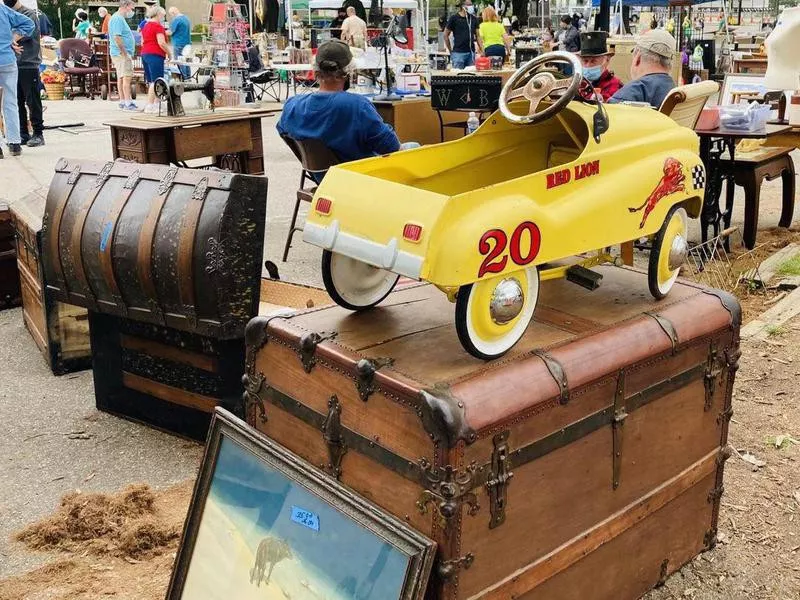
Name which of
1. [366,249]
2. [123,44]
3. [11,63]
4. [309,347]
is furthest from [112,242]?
[123,44]

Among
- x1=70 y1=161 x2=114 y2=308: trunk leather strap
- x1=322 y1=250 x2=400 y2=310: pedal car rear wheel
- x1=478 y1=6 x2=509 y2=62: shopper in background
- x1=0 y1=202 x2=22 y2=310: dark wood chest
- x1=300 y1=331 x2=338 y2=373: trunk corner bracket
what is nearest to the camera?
x1=300 y1=331 x2=338 y2=373: trunk corner bracket

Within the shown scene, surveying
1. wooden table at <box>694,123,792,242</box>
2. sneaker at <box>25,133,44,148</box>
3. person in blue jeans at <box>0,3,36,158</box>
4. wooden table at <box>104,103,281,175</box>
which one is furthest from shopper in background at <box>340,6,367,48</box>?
wooden table at <box>694,123,792,242</box>

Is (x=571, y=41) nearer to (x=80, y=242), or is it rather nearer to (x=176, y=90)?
(x=176, y=90)

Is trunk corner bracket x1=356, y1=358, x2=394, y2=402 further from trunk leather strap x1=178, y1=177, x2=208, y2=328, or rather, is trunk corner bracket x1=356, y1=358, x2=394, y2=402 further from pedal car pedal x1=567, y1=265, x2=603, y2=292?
trunk leather strap x1=178, y1=177, x2=208, y2=328

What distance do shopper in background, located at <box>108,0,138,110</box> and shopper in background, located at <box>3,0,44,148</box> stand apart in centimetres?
310

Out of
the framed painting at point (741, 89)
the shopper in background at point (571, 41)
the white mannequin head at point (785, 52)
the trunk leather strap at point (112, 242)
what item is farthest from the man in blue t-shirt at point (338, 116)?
the shopper in background at point (571, 41)

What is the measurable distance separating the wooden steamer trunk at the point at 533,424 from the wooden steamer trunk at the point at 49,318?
221 centimetres

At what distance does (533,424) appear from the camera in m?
2.25

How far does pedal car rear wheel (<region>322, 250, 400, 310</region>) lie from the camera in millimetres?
2621

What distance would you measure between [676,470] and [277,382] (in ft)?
4.29

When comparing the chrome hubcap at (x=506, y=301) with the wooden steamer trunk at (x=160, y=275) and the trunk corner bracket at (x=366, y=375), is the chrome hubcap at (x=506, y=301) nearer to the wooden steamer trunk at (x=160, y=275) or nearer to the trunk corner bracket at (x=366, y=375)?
the trunk corner bracket at (x=366, y=375)

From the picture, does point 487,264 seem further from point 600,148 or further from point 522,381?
point 600,148

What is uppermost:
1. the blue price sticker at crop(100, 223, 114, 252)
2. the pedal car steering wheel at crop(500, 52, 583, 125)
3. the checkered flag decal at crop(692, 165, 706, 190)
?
the pedal car steering wheel at crop(500, 52, 583, 125)

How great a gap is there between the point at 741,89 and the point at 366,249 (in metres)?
8.31
